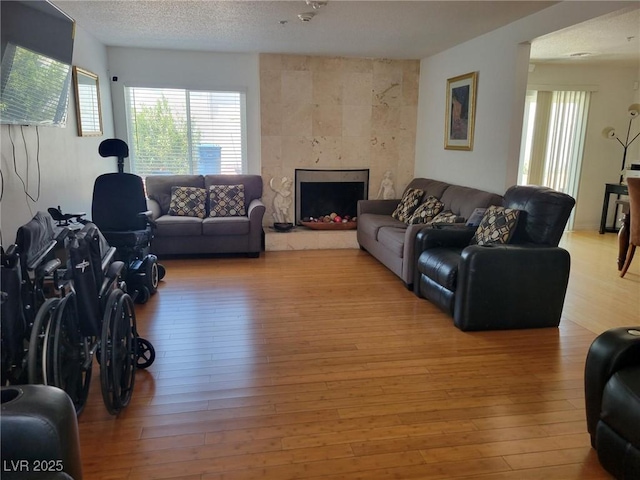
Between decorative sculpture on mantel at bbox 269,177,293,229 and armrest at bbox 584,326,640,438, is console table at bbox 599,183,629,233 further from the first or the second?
armrest at bbox 584,326,640,438

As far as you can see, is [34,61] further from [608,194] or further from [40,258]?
[608,194]

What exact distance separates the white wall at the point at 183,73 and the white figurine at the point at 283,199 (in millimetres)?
713

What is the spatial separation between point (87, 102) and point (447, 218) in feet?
12.5

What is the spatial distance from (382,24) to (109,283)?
3349 mm

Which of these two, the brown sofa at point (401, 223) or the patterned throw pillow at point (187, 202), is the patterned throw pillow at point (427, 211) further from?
the patterned throw pillow at point (187, 202)

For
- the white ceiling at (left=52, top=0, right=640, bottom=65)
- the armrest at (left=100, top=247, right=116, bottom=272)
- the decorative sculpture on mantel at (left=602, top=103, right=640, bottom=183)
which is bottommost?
the armrest at (left=100, top=247, right=116, bottom=272)

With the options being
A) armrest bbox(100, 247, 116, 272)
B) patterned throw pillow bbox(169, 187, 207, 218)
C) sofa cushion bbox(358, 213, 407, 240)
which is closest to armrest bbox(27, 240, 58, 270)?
armrest bbox(100, 247, 116, 272)

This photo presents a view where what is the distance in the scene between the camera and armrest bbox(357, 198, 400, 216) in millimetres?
5809

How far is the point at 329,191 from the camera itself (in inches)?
249

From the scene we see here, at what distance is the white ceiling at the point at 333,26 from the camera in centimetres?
367

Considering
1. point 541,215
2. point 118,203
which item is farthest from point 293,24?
point 541,215

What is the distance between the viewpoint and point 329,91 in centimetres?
604

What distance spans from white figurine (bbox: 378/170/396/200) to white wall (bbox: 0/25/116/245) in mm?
3466

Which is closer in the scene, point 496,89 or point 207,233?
point 496,89
